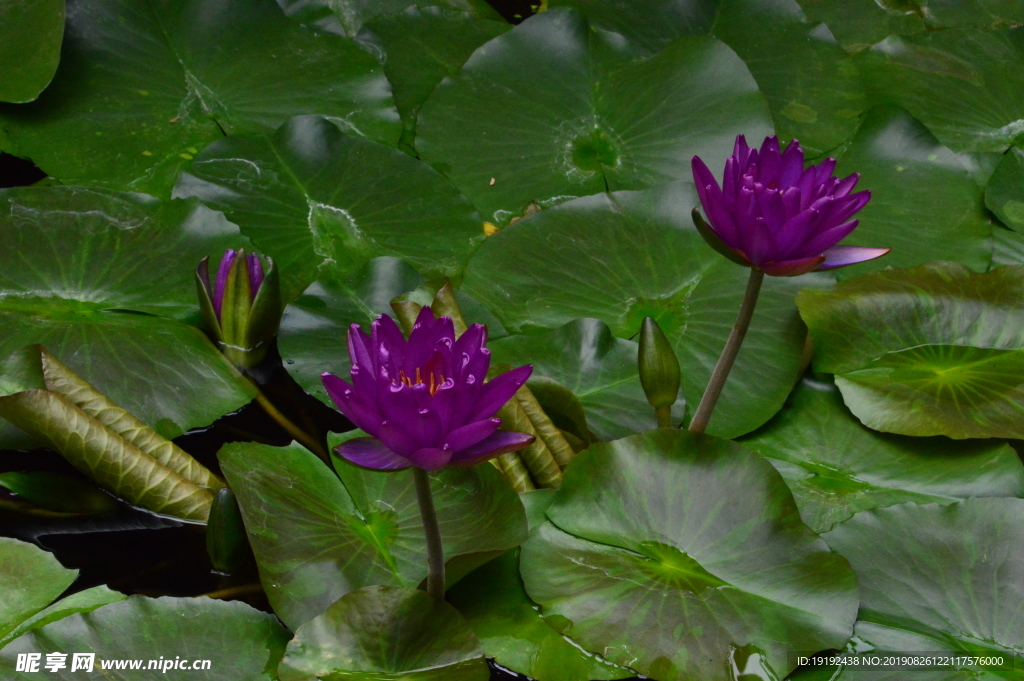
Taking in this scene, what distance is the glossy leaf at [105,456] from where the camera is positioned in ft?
4.96

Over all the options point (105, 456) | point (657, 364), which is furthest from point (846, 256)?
point (105, 456)

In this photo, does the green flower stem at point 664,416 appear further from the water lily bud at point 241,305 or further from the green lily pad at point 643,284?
the water lily bud at point 241,305

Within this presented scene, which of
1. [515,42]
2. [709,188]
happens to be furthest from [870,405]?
[515,42]

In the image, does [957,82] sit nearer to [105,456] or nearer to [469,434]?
[469,434]

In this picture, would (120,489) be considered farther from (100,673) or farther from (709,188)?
(709,188)

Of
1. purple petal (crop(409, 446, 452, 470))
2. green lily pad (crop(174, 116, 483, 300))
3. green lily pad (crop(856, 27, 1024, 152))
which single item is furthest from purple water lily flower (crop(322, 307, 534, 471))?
green lily pad (crop(856, 27, 1024, 152))

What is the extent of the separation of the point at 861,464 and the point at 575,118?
124 cm

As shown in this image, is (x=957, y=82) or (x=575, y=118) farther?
(x=957, y=82)

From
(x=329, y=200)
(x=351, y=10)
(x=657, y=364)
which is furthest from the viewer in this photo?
(x=351, y=10)

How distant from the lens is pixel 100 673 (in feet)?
4.05

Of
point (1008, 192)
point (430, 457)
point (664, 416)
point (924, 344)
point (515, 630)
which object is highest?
point (430, 457)

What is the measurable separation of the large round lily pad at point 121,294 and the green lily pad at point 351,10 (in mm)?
859

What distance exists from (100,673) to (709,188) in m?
1.23

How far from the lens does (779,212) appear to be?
1377 millimetres
